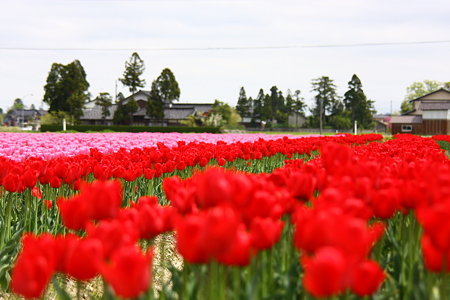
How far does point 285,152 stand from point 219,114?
66.2 meters

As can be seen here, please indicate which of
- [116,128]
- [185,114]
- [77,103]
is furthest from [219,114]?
[116,128]

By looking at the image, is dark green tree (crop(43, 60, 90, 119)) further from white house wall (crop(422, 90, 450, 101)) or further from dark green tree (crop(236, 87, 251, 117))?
white house wall (crop(422, 90, 450, 101))

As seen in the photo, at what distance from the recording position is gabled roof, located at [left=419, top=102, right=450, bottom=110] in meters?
63.9

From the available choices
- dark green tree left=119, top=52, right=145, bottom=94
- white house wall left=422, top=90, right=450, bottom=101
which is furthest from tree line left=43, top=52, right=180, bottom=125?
white house wall left=422, top=90, right=450, bottom=101

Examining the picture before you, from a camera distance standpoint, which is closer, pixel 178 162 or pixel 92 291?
pixel 92 291

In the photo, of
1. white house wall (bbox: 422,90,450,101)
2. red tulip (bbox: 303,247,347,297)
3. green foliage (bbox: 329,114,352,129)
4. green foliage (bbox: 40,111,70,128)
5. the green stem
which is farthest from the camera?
green foliage (bbox: 329,114,352,129)

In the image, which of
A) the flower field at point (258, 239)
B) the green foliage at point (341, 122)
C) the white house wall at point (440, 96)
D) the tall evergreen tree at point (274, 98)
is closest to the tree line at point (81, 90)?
the green foliage at point (341, 122)

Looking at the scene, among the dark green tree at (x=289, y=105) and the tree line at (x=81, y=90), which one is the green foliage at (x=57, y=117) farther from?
the dark green tree at (x=289, y=105)

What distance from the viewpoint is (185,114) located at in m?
78.3

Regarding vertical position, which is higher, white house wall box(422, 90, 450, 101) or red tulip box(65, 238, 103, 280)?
white house wall box(422, 90, 450, 101)

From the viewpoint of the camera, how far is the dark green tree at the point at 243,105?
3898 inches

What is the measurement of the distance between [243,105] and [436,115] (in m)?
43.3

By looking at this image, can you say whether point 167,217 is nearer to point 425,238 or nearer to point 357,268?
point 357,268

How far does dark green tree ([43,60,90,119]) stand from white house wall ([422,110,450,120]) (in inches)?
1768
